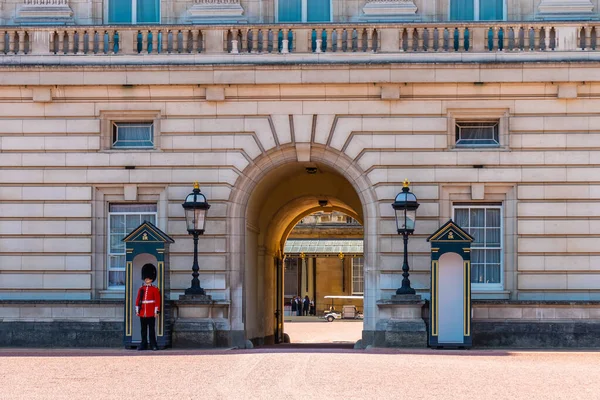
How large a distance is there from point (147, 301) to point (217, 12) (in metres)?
5.83

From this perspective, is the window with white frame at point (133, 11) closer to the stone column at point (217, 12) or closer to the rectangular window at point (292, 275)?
the stone column at point (217, 12)

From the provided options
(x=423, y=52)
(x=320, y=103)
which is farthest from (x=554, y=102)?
(x=320, y=103)

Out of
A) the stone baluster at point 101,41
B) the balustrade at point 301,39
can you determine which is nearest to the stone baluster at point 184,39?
the balustrade at point 301,39

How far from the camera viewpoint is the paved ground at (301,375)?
17297 millimetres

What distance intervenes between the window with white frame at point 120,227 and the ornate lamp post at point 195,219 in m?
1.32

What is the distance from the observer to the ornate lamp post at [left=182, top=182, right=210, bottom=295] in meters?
25.3

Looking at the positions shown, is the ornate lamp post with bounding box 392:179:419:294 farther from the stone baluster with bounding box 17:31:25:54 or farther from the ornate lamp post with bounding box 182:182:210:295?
the stone baluster with bounding box 17:31:25:54

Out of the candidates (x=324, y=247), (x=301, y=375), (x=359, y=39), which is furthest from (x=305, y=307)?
(x=301, y=375)

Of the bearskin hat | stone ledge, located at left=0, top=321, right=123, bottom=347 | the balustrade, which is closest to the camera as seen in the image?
the bearskin hat

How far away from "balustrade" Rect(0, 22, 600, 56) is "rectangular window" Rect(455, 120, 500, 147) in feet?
4.63

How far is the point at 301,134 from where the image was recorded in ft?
86.0

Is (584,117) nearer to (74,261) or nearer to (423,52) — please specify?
(423,52)

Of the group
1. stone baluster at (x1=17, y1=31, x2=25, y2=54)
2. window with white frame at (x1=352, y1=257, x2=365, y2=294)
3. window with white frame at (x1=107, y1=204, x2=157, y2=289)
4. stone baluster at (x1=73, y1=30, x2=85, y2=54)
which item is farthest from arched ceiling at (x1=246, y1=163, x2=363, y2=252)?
window with white frame at (x1=352, y1=257, x2=365, y2=294)

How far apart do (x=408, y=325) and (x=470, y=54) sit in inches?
202
